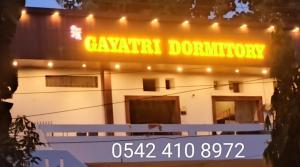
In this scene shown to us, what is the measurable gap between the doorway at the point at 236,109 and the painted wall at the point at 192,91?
125mm

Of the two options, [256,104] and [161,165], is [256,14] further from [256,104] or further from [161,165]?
[161,165]

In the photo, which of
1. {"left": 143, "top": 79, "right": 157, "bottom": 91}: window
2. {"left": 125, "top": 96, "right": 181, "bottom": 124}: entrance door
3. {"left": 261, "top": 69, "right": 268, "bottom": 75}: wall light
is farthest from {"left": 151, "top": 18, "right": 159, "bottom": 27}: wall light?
{"left": 261, "top": 69, "right": 268, "bottom": 75}: wall light

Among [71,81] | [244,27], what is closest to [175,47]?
[244,27]

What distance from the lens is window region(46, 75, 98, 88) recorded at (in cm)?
1714

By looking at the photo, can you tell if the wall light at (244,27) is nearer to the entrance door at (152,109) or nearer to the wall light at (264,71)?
the wall light at (264,71)

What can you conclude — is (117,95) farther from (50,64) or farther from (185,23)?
(185,23)

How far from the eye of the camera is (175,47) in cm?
1806

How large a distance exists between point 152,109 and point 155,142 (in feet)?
8.88

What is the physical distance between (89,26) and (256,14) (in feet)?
31.6

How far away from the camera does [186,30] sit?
18328 millimetres

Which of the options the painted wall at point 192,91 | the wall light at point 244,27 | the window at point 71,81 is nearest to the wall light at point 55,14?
the window at point 71,81

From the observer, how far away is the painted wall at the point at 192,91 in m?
17.9

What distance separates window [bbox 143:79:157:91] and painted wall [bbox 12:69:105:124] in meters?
1.42

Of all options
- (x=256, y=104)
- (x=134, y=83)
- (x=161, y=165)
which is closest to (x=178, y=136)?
(x=161, y=165)
